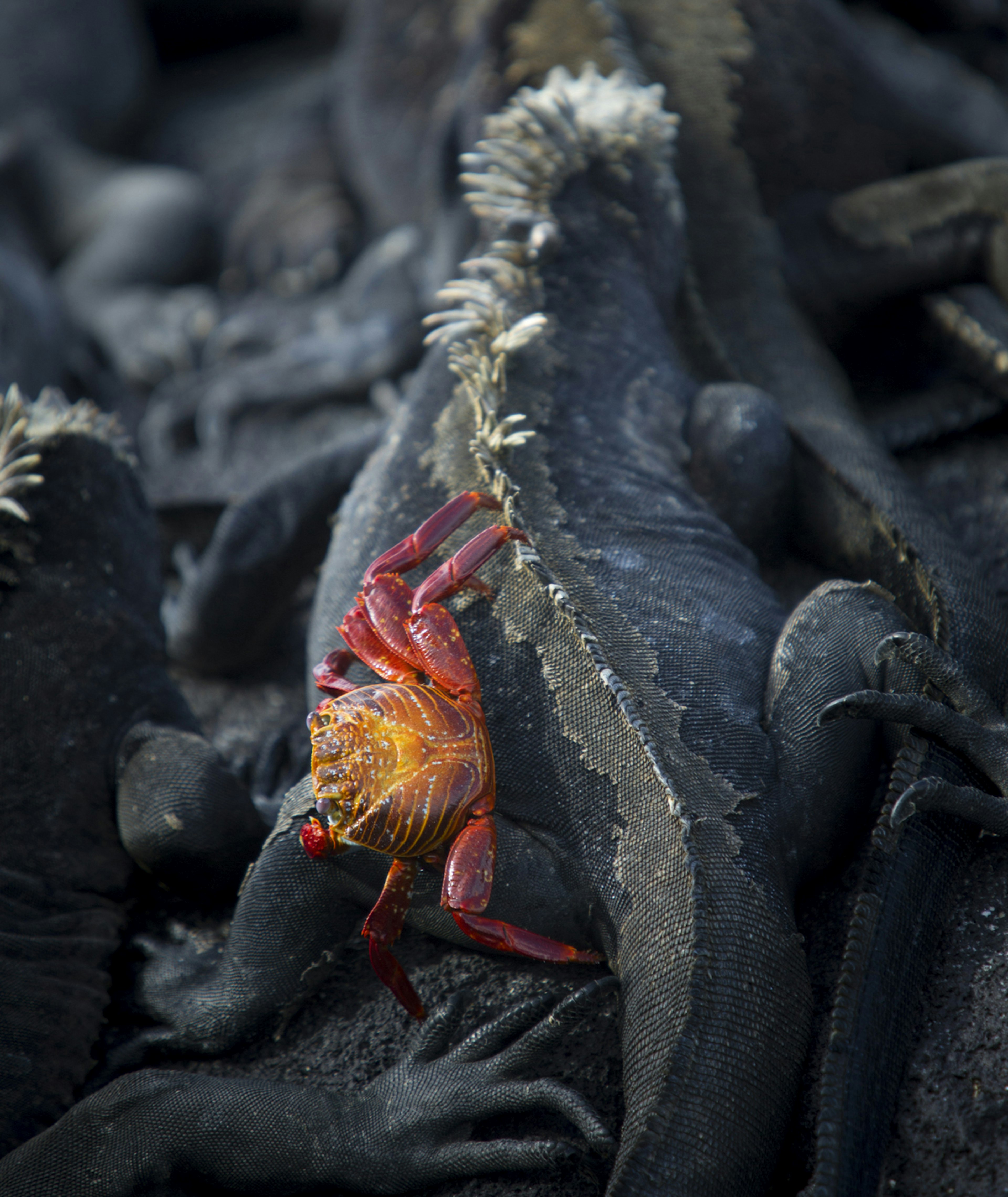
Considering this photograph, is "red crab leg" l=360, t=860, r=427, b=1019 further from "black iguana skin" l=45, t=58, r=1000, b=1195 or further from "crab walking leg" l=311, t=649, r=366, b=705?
"crab walking leg" l=311, t=649, r=366, b=705

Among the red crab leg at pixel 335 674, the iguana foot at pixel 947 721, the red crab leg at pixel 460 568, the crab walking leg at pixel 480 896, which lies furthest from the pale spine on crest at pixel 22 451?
the iguana foot at pixel 947 721

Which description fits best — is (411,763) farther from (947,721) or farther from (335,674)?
(947,721)

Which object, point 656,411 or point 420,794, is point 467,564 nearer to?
point 420,794

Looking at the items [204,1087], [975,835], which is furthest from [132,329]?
[975,835]

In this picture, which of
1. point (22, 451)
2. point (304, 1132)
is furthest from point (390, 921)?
point (22, 451)

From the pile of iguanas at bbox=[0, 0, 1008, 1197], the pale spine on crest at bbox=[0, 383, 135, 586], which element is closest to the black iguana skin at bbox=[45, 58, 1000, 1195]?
the pile of iguanas at bbox=[0, 0, 1008, 1197]

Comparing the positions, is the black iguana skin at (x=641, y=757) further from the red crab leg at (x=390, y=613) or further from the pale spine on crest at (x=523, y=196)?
the red crab leg at (x=390, y=613)
